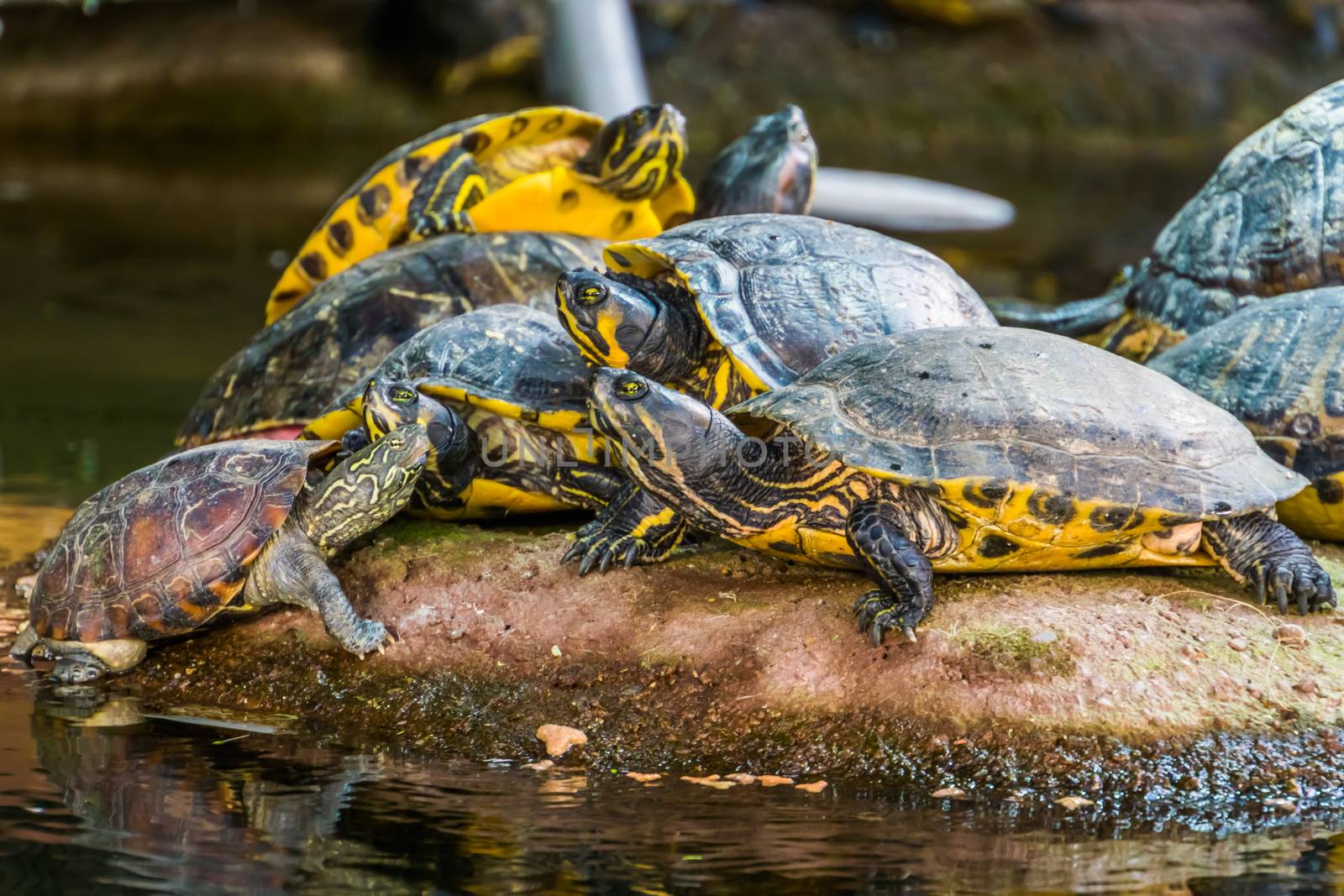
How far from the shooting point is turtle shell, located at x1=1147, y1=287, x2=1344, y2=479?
5266mm

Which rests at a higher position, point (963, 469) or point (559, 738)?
point (963, 469)

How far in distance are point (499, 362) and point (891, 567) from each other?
1924 millimetres

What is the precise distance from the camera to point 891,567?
443 centimetres

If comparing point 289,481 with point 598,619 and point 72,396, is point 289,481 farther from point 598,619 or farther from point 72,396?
point 72,396

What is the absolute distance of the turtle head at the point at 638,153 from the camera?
7.81 m

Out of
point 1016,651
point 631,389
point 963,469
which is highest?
point 631,389

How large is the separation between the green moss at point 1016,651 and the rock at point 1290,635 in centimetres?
69

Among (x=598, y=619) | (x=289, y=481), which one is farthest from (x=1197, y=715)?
(x=289, y=481)

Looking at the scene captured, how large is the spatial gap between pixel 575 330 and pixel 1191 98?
2136 cm

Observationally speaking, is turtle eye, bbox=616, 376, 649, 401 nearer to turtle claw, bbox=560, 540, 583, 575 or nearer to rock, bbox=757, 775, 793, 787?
turtle claw, bbox=560, 540, 583, 575

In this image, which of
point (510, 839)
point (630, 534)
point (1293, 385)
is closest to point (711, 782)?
point (510, 839)

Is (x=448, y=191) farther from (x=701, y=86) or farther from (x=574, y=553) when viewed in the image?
(x=701, y=86)

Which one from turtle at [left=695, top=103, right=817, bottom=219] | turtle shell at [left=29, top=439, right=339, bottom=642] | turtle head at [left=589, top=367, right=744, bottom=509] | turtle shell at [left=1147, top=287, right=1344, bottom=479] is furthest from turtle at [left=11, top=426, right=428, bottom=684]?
turtle at [left=695, top=103, right=817, bottom=219]

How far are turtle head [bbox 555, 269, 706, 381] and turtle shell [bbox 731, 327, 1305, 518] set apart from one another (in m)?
0.73
